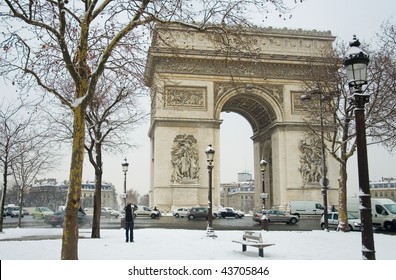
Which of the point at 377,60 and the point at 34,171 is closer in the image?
the point at 377,60

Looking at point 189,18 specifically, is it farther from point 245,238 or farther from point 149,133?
point 149,133

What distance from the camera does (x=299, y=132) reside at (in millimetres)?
34875

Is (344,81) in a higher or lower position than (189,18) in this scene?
higher

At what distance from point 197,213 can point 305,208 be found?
868 centimetres

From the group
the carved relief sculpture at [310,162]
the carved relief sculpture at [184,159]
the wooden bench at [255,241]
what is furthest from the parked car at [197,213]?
the wooden bench at [255,241]

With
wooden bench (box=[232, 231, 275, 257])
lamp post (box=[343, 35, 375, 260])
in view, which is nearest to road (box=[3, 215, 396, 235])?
wooden bench (box=[232, 231, 275, 257])

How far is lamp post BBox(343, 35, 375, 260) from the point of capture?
5.87m

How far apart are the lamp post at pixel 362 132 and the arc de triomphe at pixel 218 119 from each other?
2518 centimetres

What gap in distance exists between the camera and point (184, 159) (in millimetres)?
32875

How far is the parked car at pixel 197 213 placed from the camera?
97.6 feet

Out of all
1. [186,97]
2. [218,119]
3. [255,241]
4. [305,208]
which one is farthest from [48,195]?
[255,241]

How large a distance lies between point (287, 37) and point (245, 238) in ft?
Result: 92.0
